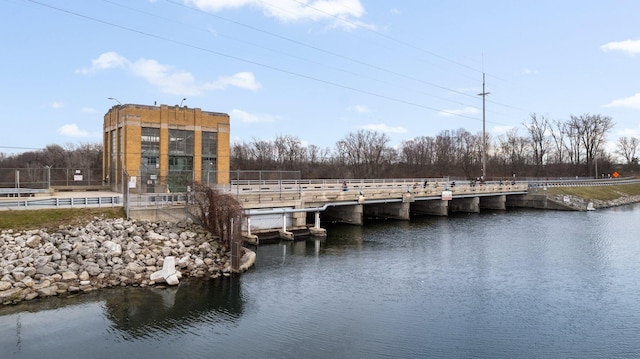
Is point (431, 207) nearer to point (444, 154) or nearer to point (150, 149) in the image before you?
point (150, 149)

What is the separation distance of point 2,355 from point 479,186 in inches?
2039

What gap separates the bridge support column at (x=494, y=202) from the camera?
195 ft

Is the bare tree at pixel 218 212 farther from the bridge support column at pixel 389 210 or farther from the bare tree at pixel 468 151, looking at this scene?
the bare tree at pixel 468 151

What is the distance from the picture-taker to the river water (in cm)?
1276

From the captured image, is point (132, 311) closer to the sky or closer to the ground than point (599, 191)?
closer to the ground

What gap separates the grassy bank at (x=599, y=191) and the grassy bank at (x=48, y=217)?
58050 mm

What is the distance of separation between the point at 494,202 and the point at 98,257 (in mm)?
52488

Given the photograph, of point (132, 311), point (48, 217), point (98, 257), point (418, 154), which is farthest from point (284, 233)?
point (418, 154)

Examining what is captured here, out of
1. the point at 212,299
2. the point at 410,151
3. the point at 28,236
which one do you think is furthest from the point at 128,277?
the point at 410,151

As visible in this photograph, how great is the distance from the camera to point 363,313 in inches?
613

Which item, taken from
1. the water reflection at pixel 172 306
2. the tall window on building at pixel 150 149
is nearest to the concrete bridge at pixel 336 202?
the tall window on building at pixel 150 149

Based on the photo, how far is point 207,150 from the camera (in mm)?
43188

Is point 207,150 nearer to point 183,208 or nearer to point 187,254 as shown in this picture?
point 183,208

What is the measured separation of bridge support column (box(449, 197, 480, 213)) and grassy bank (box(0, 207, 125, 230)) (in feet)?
139
